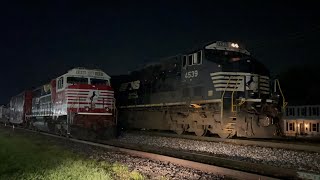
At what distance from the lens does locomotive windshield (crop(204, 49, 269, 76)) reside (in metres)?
15.2

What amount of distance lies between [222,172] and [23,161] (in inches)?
210

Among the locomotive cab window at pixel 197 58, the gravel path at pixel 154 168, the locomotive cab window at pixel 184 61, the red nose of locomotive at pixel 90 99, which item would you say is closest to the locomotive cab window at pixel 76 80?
the red nose of locomotive at pixel 90 99

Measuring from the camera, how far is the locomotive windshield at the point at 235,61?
49.9 ft

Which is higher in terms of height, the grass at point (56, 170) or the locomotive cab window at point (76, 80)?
the locomotive cab window at point (76, 80)

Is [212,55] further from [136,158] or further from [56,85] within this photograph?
[56,85]

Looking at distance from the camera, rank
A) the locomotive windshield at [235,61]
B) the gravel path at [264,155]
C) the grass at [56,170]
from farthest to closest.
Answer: the locomotive windshield at [235,61] < the gravel path at [264,155] < the grass at [56,170]

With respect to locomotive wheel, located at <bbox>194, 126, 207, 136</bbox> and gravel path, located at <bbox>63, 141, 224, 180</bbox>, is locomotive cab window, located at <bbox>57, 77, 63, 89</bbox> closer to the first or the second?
locomotive wheel, located at <bbox>194, 126, 207, 136</bbox>

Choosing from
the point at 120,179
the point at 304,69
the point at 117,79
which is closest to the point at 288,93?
the point at 304,69

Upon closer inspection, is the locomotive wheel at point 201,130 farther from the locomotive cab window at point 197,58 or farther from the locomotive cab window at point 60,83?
the locomotive cab window at point 60,83

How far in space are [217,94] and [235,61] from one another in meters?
1.57

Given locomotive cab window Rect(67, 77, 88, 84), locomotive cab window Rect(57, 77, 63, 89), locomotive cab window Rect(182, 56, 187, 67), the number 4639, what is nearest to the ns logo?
locomotive cab window Rect(67, 77, 88, 84)

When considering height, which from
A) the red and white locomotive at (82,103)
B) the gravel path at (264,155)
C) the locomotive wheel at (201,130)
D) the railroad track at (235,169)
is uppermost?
the red and white locomotive at (82,103)

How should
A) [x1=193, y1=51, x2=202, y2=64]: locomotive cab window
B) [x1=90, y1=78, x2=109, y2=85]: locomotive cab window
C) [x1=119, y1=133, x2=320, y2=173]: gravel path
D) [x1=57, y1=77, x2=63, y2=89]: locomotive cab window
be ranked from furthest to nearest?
[x1=57, y1=77, x2=63, y2=89]: locomotive cab window → [x1=90, y1=78, x2=109, y2=85]: locomotive cab window → [x1=193, y1=51, x2=202, y2=64]: locomotive cab window → [x1=119, y1=133, x2=320, y2=173]: gravel path

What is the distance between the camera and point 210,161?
9.10 meters
